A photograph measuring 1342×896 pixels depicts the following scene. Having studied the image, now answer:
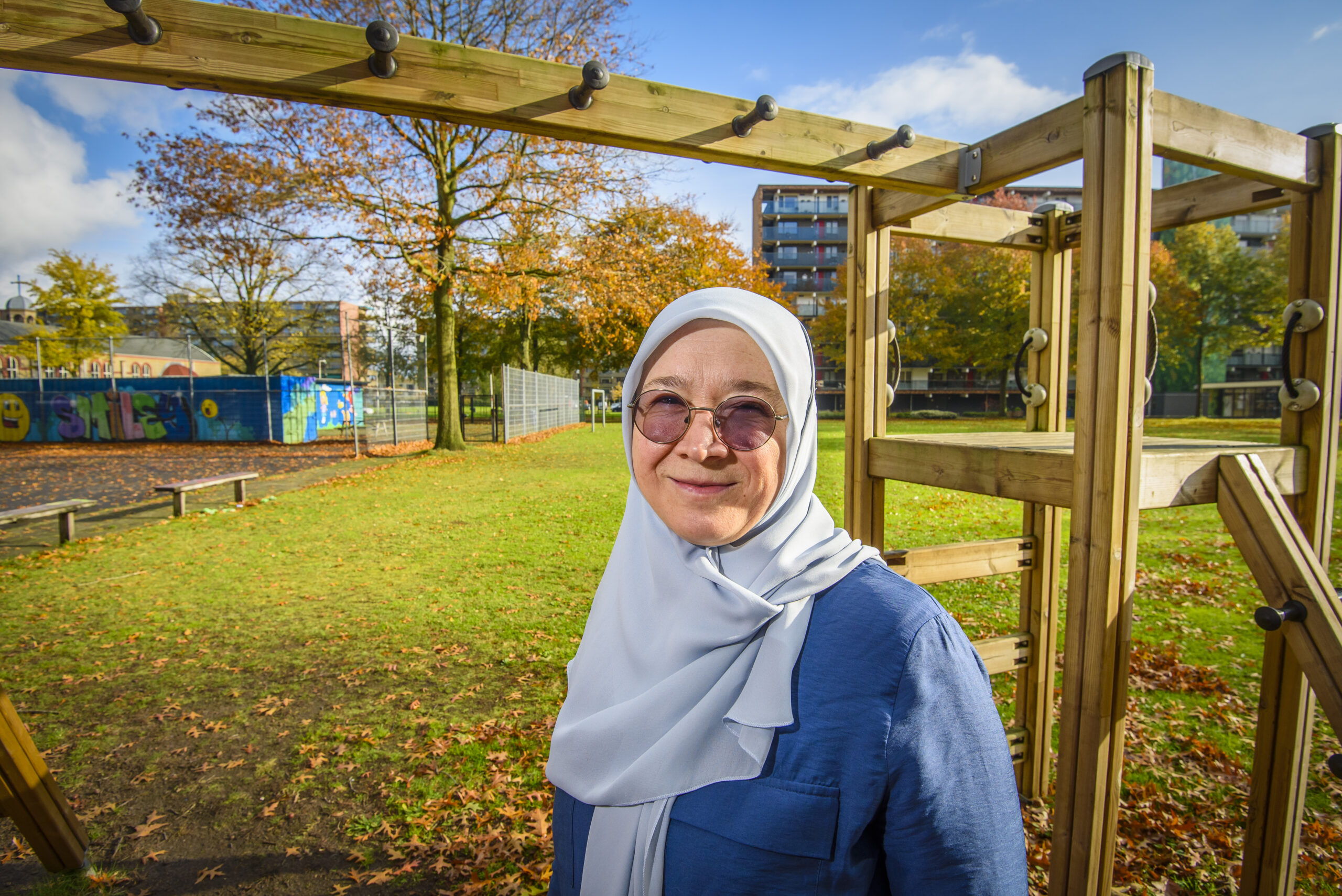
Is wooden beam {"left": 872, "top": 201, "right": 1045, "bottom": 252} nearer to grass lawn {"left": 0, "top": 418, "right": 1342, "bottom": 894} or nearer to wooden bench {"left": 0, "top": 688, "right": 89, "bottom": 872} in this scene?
grass lawn {"left": 0, "top": 418, "right": 1342, "bottom": 894}

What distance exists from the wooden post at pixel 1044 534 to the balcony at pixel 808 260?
6165 centimetres

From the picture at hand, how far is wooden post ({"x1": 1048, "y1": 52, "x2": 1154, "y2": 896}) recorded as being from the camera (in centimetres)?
199

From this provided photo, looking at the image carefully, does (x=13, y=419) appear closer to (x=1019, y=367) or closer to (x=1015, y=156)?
(x=1019, y=367)

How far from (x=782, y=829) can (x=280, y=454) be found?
908 inches

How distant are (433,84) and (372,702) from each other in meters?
4.06

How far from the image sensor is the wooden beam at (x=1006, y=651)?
3301 mm

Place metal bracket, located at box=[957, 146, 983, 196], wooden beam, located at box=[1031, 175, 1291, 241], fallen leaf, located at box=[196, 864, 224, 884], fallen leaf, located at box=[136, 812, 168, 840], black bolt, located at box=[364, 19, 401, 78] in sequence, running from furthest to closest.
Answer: fallen leaf, located at box=[136, 812, 168, 840]
fallen leaf, located at box=[196, 864, 224, 884]
wooden beam, located at box=[1031, 175, 1291, 241]
metal bracket, located at box=[957, 146, 983, 196]
black bolt, located at box=[364, 19, 401, 78]

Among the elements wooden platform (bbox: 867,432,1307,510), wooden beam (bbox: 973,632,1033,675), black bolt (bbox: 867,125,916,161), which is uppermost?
black bolt (bbox: 867,125,916,161)

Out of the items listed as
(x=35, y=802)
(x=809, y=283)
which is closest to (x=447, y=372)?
(x=35, y=802)

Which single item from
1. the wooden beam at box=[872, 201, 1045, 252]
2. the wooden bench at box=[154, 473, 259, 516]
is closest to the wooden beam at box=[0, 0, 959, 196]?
the wooden beam at box=[872, 201, 1045, 252]

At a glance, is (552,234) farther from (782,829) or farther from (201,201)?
(782,829)

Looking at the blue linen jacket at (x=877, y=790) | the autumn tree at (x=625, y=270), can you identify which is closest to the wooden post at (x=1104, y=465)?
the blue linen jacket at (x=877, y=790)

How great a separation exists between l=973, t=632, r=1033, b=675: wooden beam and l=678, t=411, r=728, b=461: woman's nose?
2.50 meters

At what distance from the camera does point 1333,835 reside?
3.24m
